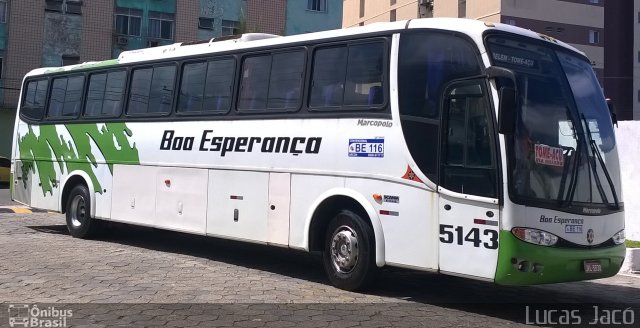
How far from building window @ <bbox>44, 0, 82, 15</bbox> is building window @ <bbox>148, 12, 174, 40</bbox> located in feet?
12.8

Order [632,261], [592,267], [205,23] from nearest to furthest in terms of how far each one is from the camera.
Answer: [592,267] → [632,261] → [205,23]

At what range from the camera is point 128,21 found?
3888 centimetres

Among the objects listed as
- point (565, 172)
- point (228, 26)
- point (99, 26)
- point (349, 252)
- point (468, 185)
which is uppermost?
point (228, 26)

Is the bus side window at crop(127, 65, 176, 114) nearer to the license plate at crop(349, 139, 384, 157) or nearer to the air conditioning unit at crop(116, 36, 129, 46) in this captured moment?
the license plate at crop(349, 139, 384, 157)

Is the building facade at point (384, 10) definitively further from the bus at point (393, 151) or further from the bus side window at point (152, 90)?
the bus at point (393, 151)

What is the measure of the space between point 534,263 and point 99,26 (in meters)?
35.3

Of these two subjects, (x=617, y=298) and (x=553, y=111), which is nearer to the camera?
(x=553, y=111)

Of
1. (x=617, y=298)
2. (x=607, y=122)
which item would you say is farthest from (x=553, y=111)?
(x=617, y=298)

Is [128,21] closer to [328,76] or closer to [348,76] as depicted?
[328,76]

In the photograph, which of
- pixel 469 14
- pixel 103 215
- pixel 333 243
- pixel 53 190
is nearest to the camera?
pixel 333 243

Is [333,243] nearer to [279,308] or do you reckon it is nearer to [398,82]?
[279,308]

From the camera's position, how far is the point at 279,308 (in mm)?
7430

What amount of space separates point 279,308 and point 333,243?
160 cm

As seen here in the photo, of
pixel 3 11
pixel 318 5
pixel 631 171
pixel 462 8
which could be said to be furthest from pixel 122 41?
pixel 631 171
